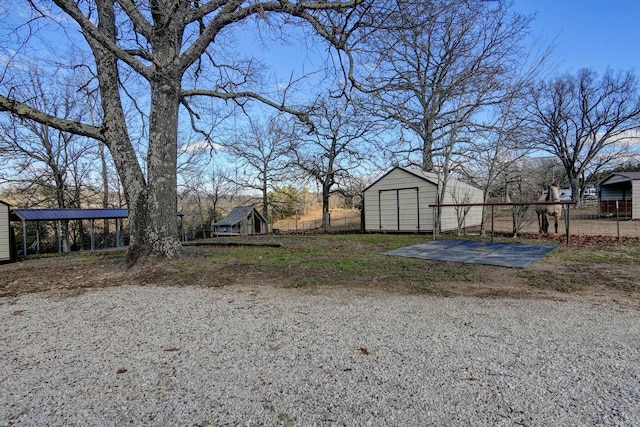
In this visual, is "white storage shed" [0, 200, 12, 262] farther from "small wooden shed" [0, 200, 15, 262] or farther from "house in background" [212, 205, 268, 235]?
"house in background" [212, 205, 268, 235]

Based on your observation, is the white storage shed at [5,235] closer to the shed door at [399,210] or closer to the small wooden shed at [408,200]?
the small wooden shed at [408,200]

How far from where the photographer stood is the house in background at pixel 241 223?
22.0 meters

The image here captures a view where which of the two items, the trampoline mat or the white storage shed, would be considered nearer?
the trampoline mat

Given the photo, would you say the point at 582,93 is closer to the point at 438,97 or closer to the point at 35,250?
A: the point at 438,97

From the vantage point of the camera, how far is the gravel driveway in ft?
5.72

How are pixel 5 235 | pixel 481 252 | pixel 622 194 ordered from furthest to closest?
pixel 622 194
pixel 5 235
pixel 481 252

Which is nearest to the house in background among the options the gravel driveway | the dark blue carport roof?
the dark blue carport roof

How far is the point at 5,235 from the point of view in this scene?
32.6 feet

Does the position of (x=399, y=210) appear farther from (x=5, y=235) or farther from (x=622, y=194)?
(x=622, y=194)

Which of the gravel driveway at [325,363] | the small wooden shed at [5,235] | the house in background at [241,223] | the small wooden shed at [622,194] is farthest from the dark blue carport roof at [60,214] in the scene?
the small wooden shed at [622,194]

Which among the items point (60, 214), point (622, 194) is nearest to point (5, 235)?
point (60, 214)

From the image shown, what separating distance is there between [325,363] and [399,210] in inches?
487

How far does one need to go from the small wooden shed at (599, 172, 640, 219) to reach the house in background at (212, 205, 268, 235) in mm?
20875

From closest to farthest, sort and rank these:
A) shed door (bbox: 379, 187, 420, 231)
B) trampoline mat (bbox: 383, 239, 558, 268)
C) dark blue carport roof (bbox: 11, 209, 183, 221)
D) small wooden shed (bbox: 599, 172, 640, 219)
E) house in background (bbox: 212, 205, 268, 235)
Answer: trampoline mat (bbox: 383, 239, 558, 268) → dark blue carport roof (bbox: 11, 209, 183, 221) → shed door (bbox: 379, 187, 420, 231) → small wooden shed (bbox: 599, 172, 640, 219) → house in background (bbox: 212, 205, 268, 235)
